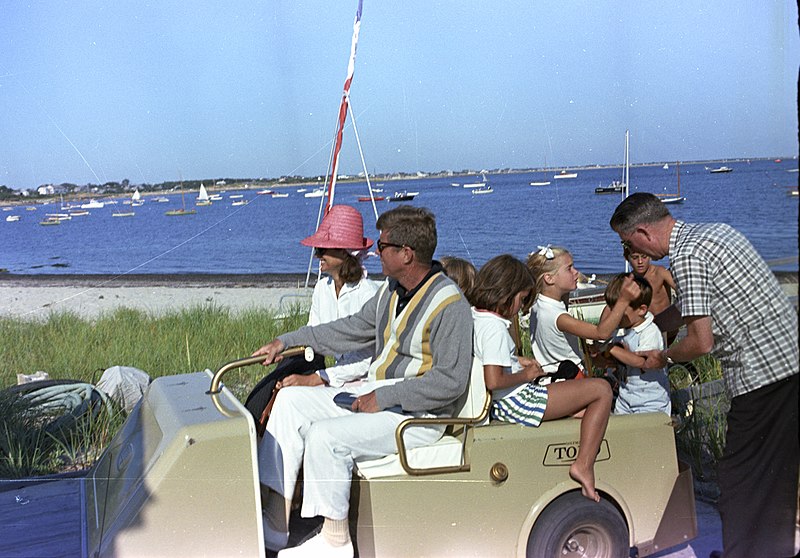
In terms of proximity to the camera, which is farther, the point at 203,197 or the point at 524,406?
the point at 203,197

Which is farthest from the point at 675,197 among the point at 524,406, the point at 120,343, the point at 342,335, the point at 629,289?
the point at 120,343

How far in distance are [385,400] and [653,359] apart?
2.95 feet

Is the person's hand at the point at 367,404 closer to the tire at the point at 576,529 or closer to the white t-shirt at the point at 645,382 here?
the tire at the point at 576,529

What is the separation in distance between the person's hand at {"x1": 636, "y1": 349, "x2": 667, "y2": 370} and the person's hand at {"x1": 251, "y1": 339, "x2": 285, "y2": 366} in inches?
44.6

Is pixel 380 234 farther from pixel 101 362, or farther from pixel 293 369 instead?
pixel 101 362

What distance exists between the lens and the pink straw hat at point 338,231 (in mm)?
2990

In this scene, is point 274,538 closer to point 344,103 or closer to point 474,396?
point 474,396

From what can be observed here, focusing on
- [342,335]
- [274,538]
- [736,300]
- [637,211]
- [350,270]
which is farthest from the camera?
[350,270]

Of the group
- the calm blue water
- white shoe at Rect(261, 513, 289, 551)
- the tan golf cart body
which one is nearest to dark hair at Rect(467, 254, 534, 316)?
the calm blue water

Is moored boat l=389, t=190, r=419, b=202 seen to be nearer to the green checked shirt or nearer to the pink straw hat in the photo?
the pink straw hat

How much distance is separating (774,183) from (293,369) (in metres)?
1.62

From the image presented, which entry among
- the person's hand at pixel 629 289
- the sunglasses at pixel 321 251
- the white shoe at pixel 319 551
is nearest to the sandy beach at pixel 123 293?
the sunglasses at pixel 321 251

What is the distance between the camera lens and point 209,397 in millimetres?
2479

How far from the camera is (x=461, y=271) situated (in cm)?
290
